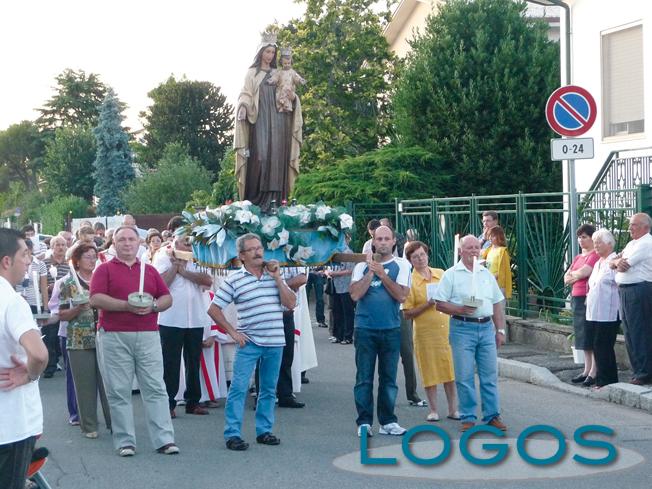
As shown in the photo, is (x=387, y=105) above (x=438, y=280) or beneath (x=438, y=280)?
above

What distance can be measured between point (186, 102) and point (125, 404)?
61.3 metres

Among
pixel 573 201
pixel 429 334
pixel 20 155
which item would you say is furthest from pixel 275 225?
pixel 20 155

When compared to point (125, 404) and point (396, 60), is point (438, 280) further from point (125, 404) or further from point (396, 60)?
point (396, 60)

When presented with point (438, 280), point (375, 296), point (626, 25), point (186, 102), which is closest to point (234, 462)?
point (375, 296)

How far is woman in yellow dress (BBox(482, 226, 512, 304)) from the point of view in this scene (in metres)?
14.7

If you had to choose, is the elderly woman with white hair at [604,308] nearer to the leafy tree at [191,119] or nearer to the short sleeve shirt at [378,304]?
the short sleeve shirt at [378,304]

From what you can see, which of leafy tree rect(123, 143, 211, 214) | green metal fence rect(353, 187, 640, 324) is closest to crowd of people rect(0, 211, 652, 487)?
green metal fence rect(353, 187, 640, 324)

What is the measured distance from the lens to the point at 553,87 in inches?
1085

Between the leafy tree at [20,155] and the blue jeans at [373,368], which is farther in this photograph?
the leafy tree at [20,155]

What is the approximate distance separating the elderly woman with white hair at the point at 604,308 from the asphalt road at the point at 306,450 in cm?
55

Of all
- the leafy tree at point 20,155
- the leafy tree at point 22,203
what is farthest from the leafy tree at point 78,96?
the leafy tree at point 20,155

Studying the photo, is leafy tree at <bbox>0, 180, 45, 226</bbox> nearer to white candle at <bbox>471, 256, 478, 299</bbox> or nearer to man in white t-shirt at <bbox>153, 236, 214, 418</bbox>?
man in white t-shirt at <bbox>153, 236, 214, 418</bbox>

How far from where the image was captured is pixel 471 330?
10.0 meters

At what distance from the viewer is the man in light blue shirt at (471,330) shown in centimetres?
996
